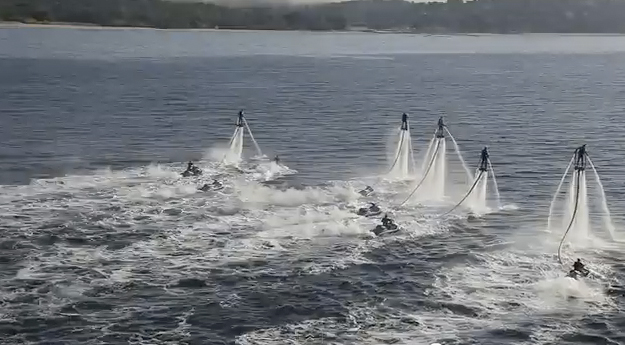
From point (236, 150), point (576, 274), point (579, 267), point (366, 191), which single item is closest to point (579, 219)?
point (579, 267)

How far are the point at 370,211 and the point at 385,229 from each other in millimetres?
5216

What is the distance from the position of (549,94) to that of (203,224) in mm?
153854

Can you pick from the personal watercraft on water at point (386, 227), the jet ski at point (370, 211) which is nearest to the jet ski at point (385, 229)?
the personal watercraft on water at point (386, 227)

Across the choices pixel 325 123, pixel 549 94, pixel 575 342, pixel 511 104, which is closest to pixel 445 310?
pixel 575 342

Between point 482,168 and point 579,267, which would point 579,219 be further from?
point 579,267

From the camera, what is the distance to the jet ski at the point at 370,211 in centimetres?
6606

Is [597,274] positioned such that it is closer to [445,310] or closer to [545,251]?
[545,251]

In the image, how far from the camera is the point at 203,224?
204 feet

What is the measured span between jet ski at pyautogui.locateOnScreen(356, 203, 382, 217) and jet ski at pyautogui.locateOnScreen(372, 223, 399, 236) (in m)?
4.39

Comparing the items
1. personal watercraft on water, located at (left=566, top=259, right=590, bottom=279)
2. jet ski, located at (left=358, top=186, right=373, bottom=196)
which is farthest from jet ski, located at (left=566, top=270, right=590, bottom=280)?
jet ski, located at (left=358, top=186, right=373, bottom=196)

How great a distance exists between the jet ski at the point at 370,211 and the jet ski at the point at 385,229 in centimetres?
439

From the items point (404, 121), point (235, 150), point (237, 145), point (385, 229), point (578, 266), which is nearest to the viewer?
point (578, 266)

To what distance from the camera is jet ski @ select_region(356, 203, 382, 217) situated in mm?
66062

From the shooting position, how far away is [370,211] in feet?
218
